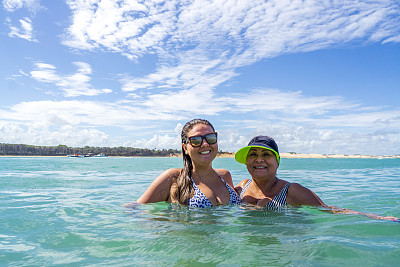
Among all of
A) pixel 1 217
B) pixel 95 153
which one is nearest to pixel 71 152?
pixel 95 153

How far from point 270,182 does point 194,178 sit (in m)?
1.36

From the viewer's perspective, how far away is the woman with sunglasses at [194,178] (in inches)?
196

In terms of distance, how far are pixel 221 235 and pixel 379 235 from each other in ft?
7.29

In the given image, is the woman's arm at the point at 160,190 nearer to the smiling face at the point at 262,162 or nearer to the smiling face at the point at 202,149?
the smiling face at the point at 202,149

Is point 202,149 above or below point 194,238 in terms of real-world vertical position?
above

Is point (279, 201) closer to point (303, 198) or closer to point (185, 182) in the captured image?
point (303, 198)

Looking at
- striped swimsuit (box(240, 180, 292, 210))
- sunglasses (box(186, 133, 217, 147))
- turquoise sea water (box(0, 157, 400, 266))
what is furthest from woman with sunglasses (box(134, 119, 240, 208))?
striped swimsuit (box(240, 180, 292, 210))

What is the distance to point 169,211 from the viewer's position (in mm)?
5449

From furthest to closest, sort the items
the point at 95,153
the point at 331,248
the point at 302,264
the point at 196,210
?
the point at 95,153 → the point at 196,210 → the point at 331,248 → the point at 302,264

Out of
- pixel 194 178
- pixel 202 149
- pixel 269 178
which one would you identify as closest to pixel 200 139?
pixel 202 149

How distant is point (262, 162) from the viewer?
504cm

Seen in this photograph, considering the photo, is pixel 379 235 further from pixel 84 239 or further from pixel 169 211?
pixel 84 239

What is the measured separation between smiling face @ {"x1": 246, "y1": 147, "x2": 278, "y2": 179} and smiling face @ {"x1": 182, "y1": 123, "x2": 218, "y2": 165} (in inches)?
26.4

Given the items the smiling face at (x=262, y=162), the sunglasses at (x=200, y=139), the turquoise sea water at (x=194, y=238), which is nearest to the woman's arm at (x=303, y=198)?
the turquoise sea water at (x=194, y=238)
